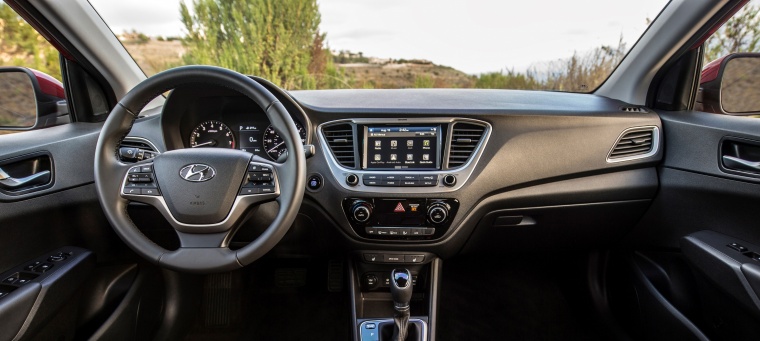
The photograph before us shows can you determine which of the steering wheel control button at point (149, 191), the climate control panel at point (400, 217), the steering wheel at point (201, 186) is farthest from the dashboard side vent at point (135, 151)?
the climate control panel at point (400, 217)

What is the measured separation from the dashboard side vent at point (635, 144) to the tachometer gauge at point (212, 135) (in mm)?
1691

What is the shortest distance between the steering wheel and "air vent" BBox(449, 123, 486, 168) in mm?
752

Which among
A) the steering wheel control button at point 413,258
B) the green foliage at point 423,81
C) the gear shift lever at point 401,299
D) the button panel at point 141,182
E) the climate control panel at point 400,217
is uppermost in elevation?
the green foliage at point 423,81

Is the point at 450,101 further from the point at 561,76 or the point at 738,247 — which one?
the point at 738,247

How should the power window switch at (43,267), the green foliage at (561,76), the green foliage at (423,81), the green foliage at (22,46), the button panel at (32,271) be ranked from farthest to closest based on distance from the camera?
the green foliage at (423,81), the green foliage at (561,76), the green foliage at (22,46), the power window switch at (43,267), the button panel at (32,271)

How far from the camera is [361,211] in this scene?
212 cm

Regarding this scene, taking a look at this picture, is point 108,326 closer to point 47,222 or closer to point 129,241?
point 47,222

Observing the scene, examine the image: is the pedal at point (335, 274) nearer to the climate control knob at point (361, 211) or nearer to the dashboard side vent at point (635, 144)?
the climate control knob at point (361, 211)

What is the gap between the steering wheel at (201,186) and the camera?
156 centimetres

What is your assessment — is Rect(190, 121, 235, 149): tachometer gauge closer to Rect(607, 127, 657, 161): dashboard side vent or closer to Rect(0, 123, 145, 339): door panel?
Rect(0, 123, 145, 339): door panel

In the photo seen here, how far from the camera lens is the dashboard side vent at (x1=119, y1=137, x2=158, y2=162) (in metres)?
1.79

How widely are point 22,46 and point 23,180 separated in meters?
0.66

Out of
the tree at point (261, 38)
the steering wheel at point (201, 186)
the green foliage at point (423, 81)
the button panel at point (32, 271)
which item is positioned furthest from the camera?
the tree at point (261, 38)

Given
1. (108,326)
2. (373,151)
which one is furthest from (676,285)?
(108,326)
